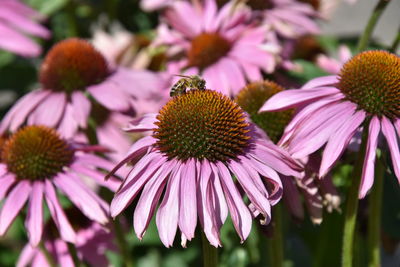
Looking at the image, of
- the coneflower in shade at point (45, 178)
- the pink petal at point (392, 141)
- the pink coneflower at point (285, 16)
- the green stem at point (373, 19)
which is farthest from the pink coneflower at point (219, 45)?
the pink petal at point (392, 141)

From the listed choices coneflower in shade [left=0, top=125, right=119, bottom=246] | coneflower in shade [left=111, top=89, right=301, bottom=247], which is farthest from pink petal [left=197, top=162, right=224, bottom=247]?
coneflower in shade [left=0, top=125, right=119, bottom=246]

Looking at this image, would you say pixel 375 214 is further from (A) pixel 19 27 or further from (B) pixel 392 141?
(A) pixel 19 27

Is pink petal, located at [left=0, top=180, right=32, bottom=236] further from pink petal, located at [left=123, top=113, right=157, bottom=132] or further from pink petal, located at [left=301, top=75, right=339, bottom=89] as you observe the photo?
pink petal, located at [left=301, top=75, right=339, bottom=89]

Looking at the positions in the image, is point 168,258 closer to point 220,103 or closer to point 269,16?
point 269,16

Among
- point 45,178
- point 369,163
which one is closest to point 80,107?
point 45,178

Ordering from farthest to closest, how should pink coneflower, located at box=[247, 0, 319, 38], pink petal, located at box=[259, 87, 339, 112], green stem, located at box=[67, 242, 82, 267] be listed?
pink coneflower, located at box=[247, 0, 319, 38] < green stem, located at box=[67, 242, 82, 267] < pink petal, located at box=[259, 87, 339, 112]

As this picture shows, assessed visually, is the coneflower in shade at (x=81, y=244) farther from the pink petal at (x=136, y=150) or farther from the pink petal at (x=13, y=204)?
the pink petal at (x=136, y=150)
